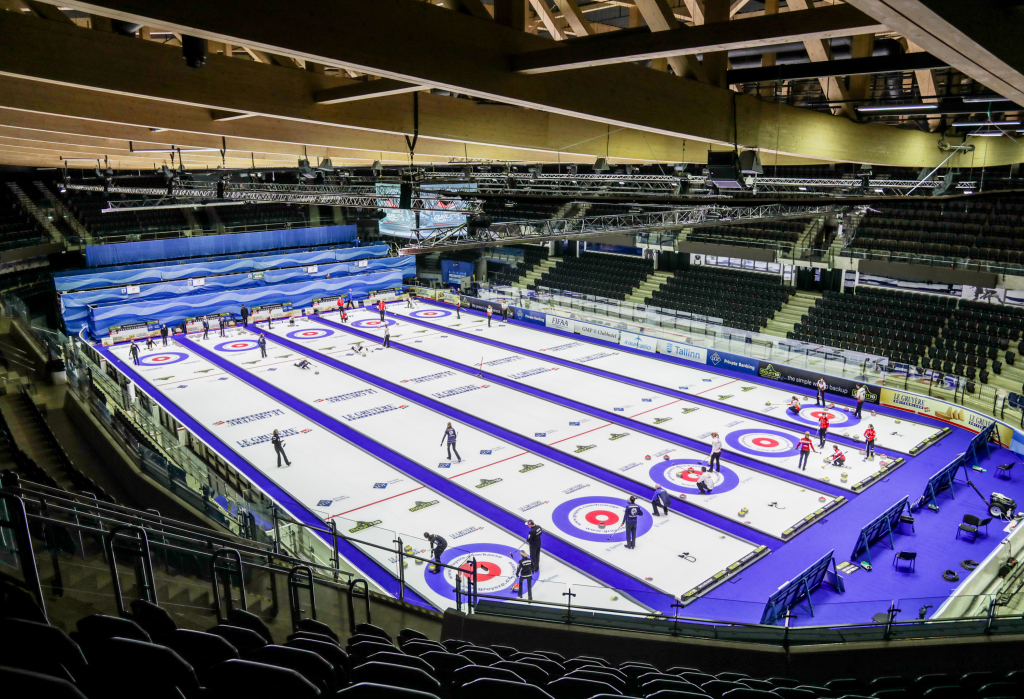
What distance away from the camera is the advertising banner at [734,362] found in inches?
1033

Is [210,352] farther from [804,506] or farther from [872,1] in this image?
[872,1]

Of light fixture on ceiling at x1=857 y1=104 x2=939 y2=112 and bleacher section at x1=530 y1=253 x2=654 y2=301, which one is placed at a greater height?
light fixture on ceiling at x1=857 y1=104 x2=939 y2=112

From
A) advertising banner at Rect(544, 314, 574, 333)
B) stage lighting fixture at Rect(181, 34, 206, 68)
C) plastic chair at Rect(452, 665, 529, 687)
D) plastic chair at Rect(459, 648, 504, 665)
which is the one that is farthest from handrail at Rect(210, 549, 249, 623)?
advertising banner at Rect(544, 314, 574, 333)

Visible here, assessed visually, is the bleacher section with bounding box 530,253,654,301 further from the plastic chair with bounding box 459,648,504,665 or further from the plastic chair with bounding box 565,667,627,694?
the plastic chair with bounding box 565,667,627,694

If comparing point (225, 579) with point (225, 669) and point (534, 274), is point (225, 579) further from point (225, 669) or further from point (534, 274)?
point (534, 274)

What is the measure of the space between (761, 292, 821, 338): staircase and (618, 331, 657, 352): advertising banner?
200 inches

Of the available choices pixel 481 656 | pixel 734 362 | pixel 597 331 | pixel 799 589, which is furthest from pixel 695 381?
pixel 481 656

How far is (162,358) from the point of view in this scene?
2812 cm

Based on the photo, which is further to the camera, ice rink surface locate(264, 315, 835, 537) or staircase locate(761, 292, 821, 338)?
staircase locate(761, 292, 821, 338)

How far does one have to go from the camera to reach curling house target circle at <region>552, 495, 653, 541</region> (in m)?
14.4

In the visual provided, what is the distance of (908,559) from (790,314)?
763 inches

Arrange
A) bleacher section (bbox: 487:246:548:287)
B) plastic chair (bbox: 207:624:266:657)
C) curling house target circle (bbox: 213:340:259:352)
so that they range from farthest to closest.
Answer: bleacher section (bbox: 487:246:548:287), curling house target circle (bbox: 213:340:259:352), plastic chair (bbox: 207:624:266:657)

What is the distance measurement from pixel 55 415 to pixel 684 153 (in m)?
15.8

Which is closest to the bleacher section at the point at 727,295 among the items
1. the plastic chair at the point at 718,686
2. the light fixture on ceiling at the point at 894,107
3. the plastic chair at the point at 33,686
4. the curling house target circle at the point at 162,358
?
the curling house target circle at the point at 162,358
